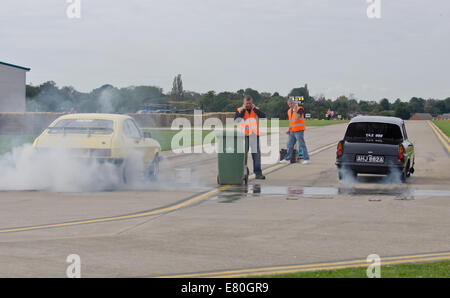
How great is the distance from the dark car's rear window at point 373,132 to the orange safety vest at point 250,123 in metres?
2.24

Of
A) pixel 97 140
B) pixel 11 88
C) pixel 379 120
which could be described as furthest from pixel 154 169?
pixel 11 88

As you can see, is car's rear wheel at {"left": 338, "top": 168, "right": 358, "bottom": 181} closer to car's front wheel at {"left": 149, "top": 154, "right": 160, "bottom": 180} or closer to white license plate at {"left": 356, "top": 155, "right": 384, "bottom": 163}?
white license plate at {"left": 356, "top": 155, "right": 384, "bottom": 163}

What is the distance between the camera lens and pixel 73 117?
1525 centimetres

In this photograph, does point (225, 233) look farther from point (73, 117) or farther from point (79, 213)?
point (73, 117)

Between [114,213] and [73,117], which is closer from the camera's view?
[114,213]

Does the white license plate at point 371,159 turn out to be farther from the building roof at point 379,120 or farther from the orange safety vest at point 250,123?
the orange safety vest at point 250,123

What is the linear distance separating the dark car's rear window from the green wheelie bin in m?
2.80

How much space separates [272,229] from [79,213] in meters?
3.40

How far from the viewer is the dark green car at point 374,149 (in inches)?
635

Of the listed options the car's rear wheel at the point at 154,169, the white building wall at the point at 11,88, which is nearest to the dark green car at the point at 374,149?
the car's rear wheel at the point at 154,169

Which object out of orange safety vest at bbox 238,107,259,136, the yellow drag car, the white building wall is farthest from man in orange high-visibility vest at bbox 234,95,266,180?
the white building wall

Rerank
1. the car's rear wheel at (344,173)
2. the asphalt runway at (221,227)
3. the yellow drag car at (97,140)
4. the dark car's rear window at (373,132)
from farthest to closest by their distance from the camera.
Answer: the dark car's rear window at (373,132)
the car's rear wheel at (344,173)
the yellow drag car at (97,140)
the asphalt runway at (221,227)

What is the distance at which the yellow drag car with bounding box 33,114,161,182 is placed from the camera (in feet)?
46.8
